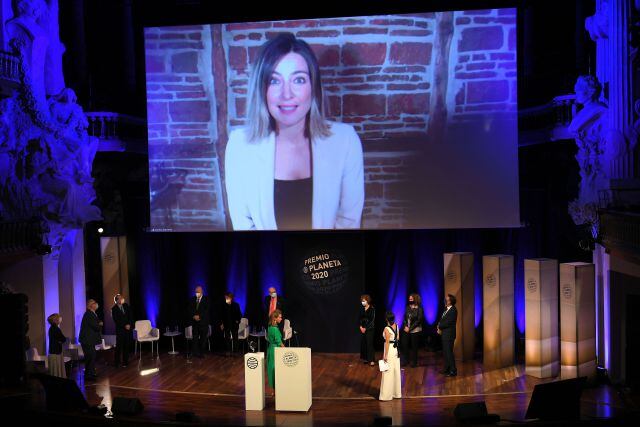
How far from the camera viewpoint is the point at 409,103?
40.1ft

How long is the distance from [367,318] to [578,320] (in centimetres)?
337

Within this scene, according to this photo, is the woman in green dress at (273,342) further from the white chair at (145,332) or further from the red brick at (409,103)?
the red brick at (409,103)

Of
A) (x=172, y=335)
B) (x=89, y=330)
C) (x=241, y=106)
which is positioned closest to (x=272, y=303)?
(x=172, y=335)

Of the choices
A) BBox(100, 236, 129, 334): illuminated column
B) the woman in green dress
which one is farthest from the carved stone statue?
the woman in green dress

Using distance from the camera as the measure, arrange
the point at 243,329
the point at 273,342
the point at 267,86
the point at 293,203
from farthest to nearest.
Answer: the point at 243,329 → the point at 293,203 → the point at 267,86 → the point at 273,342

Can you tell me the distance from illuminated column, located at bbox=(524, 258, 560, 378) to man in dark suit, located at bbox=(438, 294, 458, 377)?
1232mm

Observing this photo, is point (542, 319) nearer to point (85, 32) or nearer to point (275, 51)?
point (275, 51)

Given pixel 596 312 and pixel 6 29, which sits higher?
pixel 6 29

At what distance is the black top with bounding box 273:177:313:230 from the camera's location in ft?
41.2

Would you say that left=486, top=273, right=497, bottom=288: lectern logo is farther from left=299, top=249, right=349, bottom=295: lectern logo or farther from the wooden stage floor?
left=299, top=249, right=349, bottom=295: lectern logo

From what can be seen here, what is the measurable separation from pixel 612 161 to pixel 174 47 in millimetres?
7576

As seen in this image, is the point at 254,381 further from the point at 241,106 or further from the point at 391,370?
the point at 241,106

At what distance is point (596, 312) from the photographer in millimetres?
11875

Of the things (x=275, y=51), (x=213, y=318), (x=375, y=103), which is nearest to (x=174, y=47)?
(x=275, y=51)
